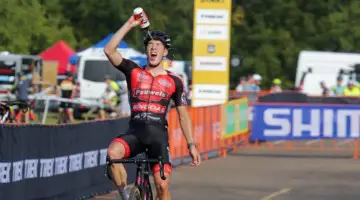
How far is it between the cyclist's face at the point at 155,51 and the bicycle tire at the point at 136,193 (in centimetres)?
118

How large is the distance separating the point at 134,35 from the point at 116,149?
53.1m

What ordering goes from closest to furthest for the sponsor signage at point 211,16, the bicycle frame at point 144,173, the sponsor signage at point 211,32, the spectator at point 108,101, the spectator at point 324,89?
1. the bicycle frame at point 144,173
2. the sponsor signage at point 211,16
3. the sponsor signage at point 211,32
4. the spectator at point 108,101
5. the spectator at point 324,89

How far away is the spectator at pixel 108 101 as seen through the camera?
35125 millimetres

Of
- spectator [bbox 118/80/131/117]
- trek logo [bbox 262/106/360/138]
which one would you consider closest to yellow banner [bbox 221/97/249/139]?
trek logo [bbox 262/106/360/138]

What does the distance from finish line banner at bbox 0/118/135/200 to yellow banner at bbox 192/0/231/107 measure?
31.1 feet

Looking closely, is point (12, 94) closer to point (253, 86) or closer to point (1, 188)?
point (253, 86)

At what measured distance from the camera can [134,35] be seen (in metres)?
63.0

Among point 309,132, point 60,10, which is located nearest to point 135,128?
point 309,132

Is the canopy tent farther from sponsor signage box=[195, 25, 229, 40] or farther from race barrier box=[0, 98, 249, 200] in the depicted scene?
race barrier box=[0, 98, 249, 200]

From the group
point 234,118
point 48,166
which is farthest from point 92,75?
point 48,166

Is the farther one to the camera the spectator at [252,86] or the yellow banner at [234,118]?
the spectator at [252,86]

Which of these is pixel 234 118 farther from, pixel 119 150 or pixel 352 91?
pixel 119 150

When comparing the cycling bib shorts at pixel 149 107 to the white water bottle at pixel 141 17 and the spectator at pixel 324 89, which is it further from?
the spectator at pixel 324 89

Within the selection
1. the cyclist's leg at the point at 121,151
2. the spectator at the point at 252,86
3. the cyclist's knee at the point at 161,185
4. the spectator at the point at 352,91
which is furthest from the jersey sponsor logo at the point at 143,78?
the spectator at the point at 252,86
